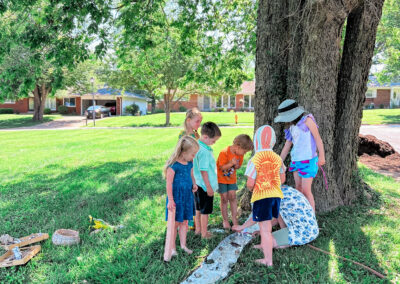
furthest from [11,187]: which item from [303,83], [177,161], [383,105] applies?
[383,105]

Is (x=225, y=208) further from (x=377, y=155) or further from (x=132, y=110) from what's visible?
(x=132, y=110)

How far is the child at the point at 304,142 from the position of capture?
359 cm

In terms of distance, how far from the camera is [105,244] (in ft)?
11.9

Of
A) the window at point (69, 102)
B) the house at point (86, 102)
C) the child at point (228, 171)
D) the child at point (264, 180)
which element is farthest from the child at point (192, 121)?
the window at point (69, 102)

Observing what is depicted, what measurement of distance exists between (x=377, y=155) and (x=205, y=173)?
27.2 ft

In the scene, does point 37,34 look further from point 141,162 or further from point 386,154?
point 386,154

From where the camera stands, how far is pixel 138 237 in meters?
3.75

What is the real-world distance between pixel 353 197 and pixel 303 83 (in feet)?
6.55

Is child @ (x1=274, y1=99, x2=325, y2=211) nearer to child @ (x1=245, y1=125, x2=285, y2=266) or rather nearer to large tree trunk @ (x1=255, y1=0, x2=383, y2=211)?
large tree trunk @ (x1=255, y1=0, x2=383, y2=211)

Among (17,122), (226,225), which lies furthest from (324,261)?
(17,122)

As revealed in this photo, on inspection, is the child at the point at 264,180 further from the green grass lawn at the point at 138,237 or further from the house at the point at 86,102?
the house at the point at 86,102

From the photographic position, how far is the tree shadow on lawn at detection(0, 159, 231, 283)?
3.03 metres

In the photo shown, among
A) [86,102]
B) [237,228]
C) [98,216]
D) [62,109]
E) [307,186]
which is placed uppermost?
Result: [86,102]

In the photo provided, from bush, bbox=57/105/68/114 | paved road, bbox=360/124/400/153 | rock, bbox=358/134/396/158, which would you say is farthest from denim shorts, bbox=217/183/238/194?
bush, bbox=57/105/68/114
